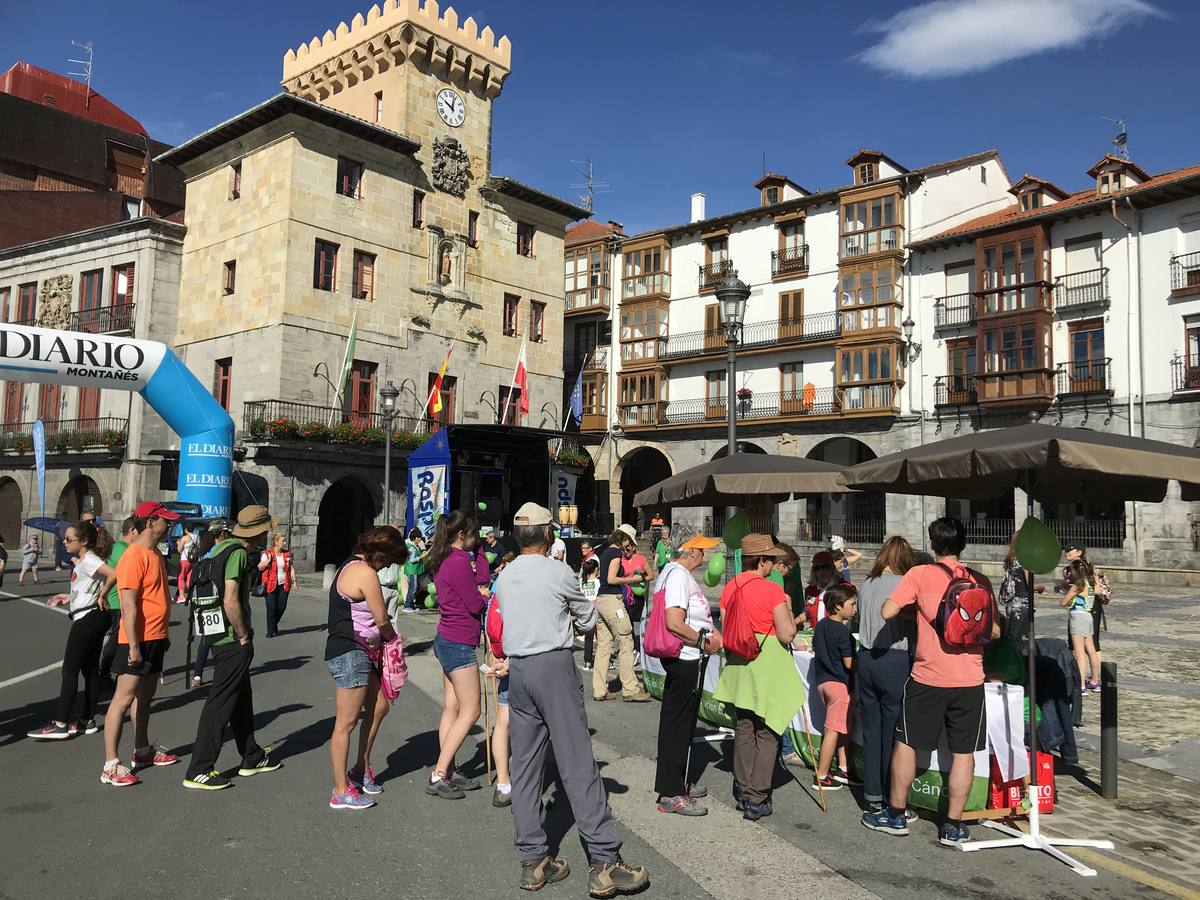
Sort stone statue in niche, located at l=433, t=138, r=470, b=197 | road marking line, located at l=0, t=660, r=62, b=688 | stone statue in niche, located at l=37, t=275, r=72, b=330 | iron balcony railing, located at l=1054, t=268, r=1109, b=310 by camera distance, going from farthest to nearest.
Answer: stone statue in niche, located at l=37, t=275, r=72, b=330 < stone statue in niche, located at l=433, t=138, r=470, b=197 < iron balcony railing, located at l=1054, t=268, r=1109, b=310 < road marking line, located at l=0, t=660, r=62, b=688

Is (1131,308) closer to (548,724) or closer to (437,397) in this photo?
(437,397)

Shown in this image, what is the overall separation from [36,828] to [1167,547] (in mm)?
29746

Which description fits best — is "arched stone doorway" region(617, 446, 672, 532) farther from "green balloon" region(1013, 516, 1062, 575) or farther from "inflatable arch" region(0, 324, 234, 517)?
"green balloon" region(1013, 516, 1062, 575)

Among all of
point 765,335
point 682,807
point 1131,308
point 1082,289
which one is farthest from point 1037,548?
point 765,335

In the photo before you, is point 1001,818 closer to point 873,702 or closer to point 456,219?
point 873,702

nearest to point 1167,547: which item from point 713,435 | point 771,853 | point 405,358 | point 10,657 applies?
point 713,435

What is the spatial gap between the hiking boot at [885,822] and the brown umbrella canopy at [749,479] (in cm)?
434

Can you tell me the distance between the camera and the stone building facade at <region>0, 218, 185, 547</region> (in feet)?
101

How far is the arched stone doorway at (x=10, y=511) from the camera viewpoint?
34.7m

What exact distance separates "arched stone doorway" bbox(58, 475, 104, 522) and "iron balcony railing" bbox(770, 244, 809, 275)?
27.3 meters

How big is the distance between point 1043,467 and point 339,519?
96.1ft

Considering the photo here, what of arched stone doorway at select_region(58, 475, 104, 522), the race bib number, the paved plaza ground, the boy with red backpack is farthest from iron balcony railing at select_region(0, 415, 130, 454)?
the boy with red backpack

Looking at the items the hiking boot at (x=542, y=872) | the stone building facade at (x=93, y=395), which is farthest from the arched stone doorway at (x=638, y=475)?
the hiking boot at (x=542, y=872)

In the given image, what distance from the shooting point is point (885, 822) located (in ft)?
18.3
